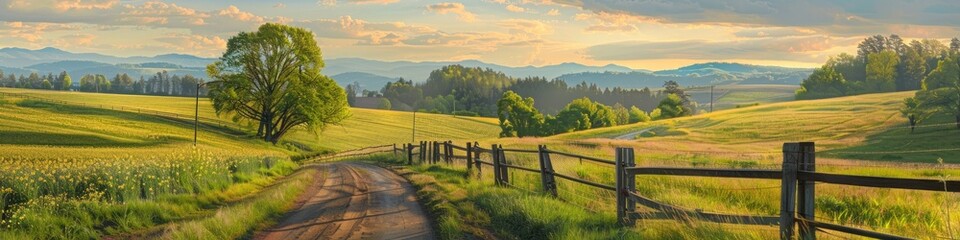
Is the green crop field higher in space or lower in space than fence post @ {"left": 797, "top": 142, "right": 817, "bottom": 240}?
lower

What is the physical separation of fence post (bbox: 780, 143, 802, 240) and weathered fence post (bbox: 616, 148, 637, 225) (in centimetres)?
343

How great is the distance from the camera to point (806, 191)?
7.21 metres

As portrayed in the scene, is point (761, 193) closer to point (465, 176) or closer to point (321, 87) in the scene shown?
point (465, 176)

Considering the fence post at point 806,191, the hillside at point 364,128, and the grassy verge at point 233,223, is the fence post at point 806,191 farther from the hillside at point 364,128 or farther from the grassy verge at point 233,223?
the hillside at point 364,128

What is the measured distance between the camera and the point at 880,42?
172250mm

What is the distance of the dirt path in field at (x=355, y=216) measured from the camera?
37.3 ft

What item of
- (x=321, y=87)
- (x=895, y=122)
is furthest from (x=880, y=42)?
(x=321, y=87)

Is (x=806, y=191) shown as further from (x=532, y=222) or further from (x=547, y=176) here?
(x=547, y=176)

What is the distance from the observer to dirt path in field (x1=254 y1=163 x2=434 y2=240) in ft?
37.3

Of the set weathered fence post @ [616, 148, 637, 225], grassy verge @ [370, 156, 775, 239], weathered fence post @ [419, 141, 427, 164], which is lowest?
weathered fence post @ [419, 141, 427, 164]

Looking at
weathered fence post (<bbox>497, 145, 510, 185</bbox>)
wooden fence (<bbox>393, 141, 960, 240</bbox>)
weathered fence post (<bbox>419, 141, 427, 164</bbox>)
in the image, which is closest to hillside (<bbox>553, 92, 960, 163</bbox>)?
weathered fence post (<bbox>419, 141, 427, 164</bbox>)

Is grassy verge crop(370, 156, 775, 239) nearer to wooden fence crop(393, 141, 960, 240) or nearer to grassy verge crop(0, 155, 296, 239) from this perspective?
wooden fence crop(393, 141, 960, 240)

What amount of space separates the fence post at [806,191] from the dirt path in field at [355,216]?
5677mm

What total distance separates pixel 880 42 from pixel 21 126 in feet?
583
